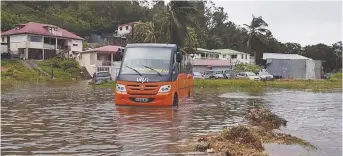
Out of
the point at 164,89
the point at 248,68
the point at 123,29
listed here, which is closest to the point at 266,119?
the point at 164,89

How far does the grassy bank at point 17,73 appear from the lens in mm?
46209

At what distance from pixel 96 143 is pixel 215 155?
2.44m

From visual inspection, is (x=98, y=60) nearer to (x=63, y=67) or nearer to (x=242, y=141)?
(x=63, y=67)

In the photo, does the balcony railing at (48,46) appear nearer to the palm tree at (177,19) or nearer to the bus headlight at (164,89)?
the palm tree at (177,19)

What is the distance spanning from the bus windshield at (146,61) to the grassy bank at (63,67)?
3791cm

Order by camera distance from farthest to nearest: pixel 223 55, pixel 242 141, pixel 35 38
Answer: pixel 223 55 → pixel 35 38 → pixel 242 141

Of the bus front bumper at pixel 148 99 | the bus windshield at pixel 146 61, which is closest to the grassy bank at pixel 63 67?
the bus windshield at pixel 146 61

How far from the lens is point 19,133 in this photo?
9078mm

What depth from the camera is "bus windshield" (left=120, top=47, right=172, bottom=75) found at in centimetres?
1477

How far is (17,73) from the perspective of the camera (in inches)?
1901

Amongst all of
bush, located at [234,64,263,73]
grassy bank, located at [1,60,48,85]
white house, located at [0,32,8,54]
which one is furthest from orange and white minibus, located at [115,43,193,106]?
bush, located at [234,64,263,73]

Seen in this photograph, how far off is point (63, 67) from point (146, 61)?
43.4 m

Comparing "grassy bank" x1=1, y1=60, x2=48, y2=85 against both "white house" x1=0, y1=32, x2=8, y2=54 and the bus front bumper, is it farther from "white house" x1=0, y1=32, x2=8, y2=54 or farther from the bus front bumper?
the bus front bumper

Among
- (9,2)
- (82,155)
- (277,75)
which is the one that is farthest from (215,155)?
(9,2)
